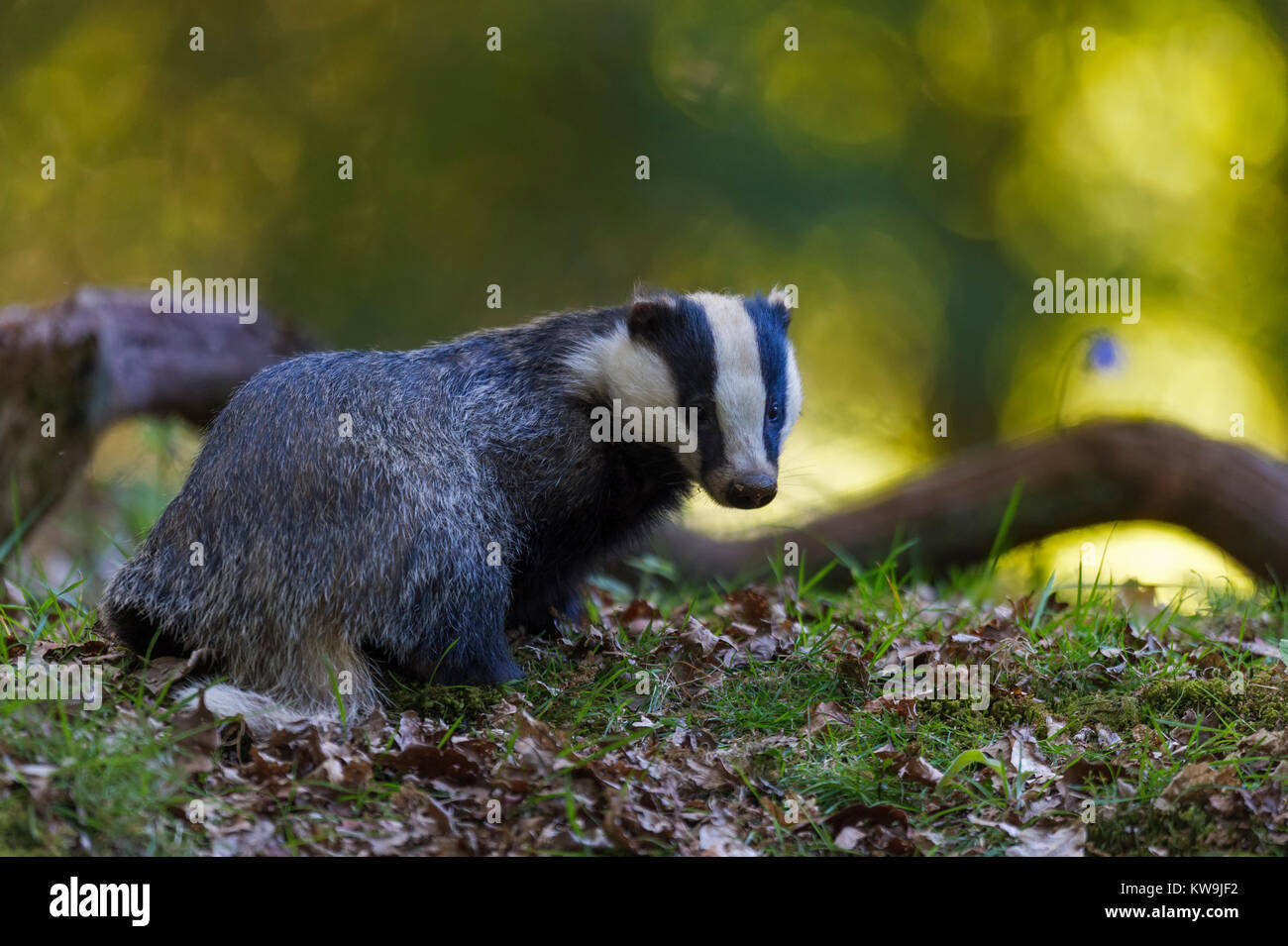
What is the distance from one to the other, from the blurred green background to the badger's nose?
6.96m

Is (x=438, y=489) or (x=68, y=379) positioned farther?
(x=68, y=379)

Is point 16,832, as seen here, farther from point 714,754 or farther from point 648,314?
point 648,314

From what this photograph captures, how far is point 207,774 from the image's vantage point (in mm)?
3279

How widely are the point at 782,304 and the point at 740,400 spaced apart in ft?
2.75

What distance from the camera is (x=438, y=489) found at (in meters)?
4.09

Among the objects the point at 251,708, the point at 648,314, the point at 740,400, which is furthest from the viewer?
the point at 648,314

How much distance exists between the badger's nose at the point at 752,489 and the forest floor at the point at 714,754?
64cm

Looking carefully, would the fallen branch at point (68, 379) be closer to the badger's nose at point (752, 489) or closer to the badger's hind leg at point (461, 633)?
the badger's hind leg at point (461, 633)

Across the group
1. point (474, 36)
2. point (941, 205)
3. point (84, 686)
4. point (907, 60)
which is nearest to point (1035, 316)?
point (941, 205)

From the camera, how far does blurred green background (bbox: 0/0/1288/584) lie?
36.9ft
